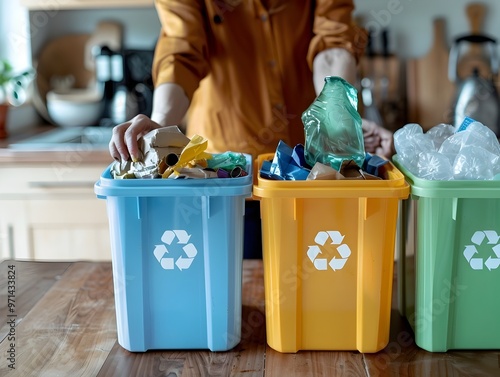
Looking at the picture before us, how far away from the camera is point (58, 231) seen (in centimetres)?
225

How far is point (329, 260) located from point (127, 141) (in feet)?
1.17

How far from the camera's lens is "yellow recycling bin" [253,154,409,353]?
0.88m

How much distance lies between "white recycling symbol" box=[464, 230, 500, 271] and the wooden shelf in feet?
5.97

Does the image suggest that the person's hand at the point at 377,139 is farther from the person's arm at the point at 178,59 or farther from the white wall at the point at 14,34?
the white wall at the point at 14,34

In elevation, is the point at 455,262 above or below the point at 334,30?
below

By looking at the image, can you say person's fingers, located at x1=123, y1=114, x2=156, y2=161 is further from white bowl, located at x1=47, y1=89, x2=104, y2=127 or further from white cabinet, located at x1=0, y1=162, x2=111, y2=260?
white bowl, located at x1=47, y1=89, x2=104, y2=127

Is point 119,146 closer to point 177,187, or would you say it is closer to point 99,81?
point 177,187

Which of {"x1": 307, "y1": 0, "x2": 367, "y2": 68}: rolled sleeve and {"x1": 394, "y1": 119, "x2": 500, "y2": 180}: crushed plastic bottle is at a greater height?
{"x1": 307, "y1": 0, "x2": 367, "y2": 68}: rolled sleeve

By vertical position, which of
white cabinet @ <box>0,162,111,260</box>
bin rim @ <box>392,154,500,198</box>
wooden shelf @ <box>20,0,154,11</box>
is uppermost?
wooden shelf @ <box>20,0,154,11</box>

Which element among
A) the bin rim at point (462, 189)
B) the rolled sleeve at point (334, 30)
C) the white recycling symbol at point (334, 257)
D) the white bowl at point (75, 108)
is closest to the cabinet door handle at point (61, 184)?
the white bowl at point (75, 108)

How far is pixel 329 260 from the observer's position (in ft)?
3.00

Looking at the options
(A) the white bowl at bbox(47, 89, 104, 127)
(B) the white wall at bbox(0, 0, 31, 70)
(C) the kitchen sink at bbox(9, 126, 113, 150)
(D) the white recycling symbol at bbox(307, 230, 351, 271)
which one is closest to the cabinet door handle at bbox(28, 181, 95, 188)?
(C) the kitchen sink at bbox(9, 126, 113, 150)

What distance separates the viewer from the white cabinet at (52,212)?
2.18 m

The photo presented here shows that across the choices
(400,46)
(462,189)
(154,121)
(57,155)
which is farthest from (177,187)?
(400,46)
